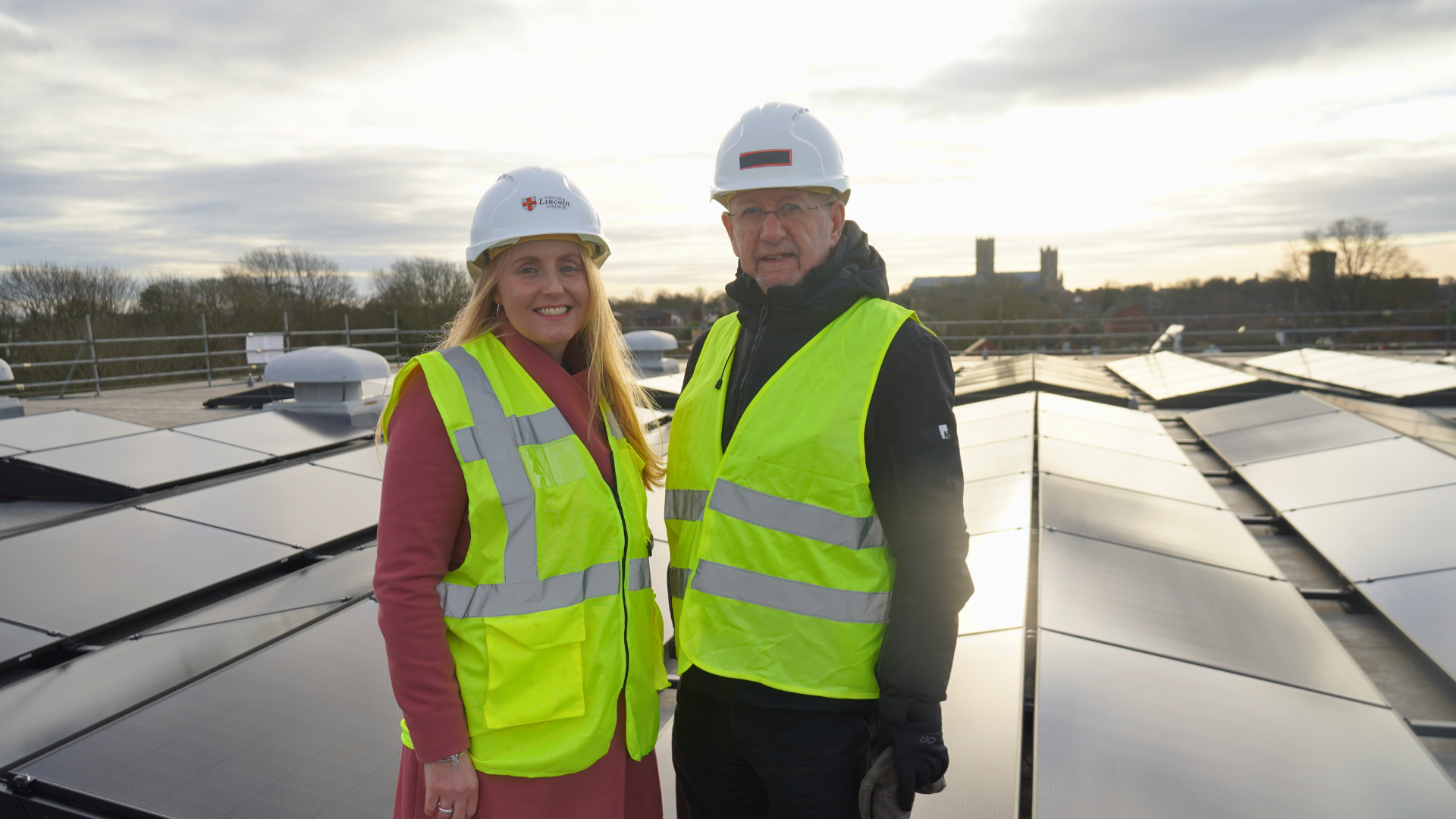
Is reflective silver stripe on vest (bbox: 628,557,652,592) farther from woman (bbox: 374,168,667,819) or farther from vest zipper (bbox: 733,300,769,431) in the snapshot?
vest zipper (bbox: 733,300,769,431)

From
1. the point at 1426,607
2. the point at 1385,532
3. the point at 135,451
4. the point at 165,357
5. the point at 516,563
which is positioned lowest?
the point at 1426,607

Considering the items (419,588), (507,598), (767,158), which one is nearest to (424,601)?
(419,588)

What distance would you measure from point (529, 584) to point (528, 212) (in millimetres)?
1023

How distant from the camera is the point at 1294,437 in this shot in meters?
8.65

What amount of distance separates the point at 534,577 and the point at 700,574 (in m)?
0.49

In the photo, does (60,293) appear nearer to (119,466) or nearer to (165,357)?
(165,357)

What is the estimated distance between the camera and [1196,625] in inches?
143

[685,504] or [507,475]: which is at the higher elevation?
[507,475]

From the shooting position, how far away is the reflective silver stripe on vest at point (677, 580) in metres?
2.61

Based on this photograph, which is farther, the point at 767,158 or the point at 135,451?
the point at 135,451

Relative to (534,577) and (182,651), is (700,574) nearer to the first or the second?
(534,577)

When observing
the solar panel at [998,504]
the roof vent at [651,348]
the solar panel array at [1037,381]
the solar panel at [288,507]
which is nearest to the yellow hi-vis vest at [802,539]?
the solar panel at [998,504]

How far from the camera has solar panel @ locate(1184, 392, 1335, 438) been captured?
9.79 m

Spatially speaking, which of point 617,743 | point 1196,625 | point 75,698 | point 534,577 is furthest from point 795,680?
point 75,698
